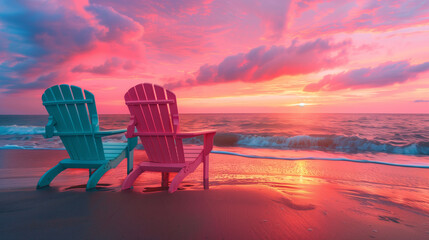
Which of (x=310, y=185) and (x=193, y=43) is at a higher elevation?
(x=193, y=43)

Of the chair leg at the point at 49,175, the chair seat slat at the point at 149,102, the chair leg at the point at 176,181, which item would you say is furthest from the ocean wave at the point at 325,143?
the chair seat slat at the point at 149,102

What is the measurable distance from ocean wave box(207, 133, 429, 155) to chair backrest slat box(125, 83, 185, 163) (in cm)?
716

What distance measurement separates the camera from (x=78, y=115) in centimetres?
298

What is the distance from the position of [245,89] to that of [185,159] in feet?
56.7

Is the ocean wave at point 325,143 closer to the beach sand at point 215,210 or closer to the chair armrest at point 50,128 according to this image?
the beach sand at point 215,210

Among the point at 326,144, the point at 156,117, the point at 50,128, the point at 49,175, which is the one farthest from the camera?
the point at 326,144

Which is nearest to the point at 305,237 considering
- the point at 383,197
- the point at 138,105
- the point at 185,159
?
the point at 185,159

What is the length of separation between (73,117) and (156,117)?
3.88 ft

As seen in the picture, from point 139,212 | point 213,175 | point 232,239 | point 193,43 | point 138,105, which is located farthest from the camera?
point 193,43

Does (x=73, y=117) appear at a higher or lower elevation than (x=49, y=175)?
higher

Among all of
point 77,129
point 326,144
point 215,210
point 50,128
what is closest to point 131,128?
point 77,129

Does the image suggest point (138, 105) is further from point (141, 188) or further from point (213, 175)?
point (213, 175)

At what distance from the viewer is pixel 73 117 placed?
301 cm

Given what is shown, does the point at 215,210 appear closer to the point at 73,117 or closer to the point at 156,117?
the point at 156,117
